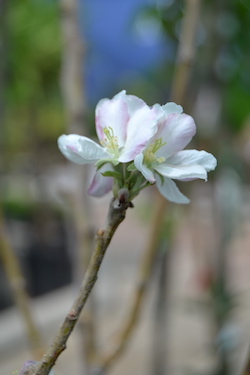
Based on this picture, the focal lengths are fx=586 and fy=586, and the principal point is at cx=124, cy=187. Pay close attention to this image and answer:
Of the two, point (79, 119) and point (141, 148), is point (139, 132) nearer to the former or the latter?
point (141, 148)

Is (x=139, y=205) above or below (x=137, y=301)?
above

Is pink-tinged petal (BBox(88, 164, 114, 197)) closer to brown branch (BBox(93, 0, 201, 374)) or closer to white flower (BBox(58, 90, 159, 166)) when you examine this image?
white flower (BBox(58, 90, 159, 166))

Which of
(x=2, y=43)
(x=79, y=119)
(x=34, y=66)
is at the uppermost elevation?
(x=34, y=66)

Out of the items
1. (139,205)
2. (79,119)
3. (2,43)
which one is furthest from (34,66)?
(79,119)

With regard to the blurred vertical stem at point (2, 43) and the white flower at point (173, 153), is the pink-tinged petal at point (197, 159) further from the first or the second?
the blurred vertical stem at point (2, 43)

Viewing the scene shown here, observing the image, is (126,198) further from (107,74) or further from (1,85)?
(107,74)

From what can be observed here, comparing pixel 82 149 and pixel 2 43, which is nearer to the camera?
pixel 82 149
